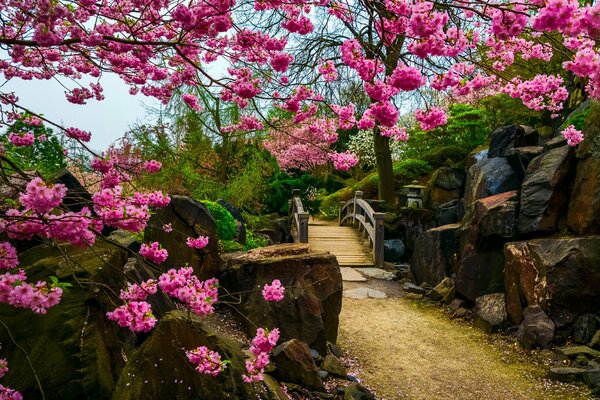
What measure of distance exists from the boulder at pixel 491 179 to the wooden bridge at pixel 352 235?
2665 millimetres

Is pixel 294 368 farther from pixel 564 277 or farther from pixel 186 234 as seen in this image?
pixel 564 277

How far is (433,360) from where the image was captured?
21.7 feet

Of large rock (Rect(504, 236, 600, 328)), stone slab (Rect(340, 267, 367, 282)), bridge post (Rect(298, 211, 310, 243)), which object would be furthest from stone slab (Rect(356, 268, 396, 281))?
large rock (Rect(504, 236, 600, 328))

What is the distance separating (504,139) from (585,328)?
18.2 ft

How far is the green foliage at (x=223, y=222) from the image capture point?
8570 mm

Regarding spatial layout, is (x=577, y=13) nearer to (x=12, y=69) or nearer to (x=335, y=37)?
(x=12, y=69)

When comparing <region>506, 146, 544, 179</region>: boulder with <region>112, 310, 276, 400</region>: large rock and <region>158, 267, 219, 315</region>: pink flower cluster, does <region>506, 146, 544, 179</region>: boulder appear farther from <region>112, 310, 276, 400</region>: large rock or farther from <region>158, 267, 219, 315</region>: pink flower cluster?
<region>158, 267, 219, 315</region>: pink flower cluster

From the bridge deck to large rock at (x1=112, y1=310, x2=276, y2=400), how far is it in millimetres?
8876

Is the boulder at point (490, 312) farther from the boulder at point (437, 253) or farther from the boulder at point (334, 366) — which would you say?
the boulder at point (334, 366)

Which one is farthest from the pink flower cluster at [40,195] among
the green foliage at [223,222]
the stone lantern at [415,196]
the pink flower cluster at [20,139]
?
the stone lantern at [415,196]

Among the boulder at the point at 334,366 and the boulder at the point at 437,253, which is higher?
the boulder at the point at 437,253

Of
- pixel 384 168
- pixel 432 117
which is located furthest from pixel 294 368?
pixel 384 168

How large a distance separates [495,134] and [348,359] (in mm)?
7408

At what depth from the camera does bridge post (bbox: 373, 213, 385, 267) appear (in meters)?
12.4
